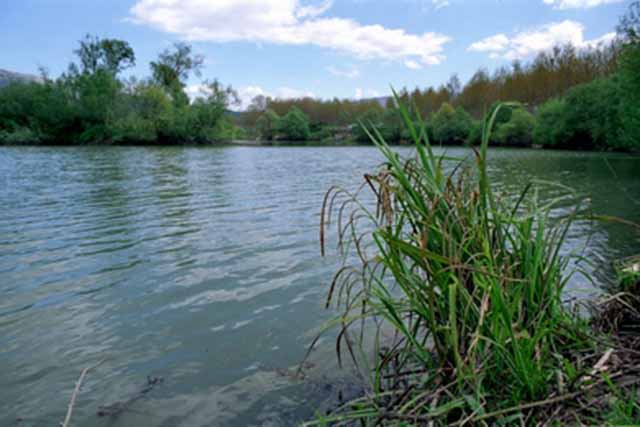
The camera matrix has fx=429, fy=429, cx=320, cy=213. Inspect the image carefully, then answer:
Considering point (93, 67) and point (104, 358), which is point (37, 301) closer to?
point (104, 358)

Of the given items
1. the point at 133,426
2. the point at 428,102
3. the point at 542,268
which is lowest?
the point at 133,426

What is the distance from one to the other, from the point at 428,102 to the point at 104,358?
11978 centimetres

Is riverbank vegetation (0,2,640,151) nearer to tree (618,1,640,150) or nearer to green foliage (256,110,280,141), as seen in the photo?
tree (618,1,640,150)

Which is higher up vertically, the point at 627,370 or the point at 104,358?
the point at 627,370

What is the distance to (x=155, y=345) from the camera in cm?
414

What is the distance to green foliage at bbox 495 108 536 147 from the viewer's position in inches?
2314

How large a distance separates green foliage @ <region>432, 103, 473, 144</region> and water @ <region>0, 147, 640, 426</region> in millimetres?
70277

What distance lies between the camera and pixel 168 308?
16.4 ft

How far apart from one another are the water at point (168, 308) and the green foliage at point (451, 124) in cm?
7028

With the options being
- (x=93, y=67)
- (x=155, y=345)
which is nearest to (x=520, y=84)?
(x=93, y=67)

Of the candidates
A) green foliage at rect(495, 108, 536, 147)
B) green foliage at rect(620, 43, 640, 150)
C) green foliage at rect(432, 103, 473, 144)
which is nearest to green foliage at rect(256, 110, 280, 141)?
green foliage at rect(432, 103, 473, 144)

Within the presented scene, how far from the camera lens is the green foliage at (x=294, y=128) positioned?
102 meters

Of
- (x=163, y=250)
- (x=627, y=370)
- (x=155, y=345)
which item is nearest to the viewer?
(x=627, y=370)

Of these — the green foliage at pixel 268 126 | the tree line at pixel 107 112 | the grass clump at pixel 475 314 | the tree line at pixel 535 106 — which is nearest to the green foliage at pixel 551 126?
the tree line at pixel 535 106
